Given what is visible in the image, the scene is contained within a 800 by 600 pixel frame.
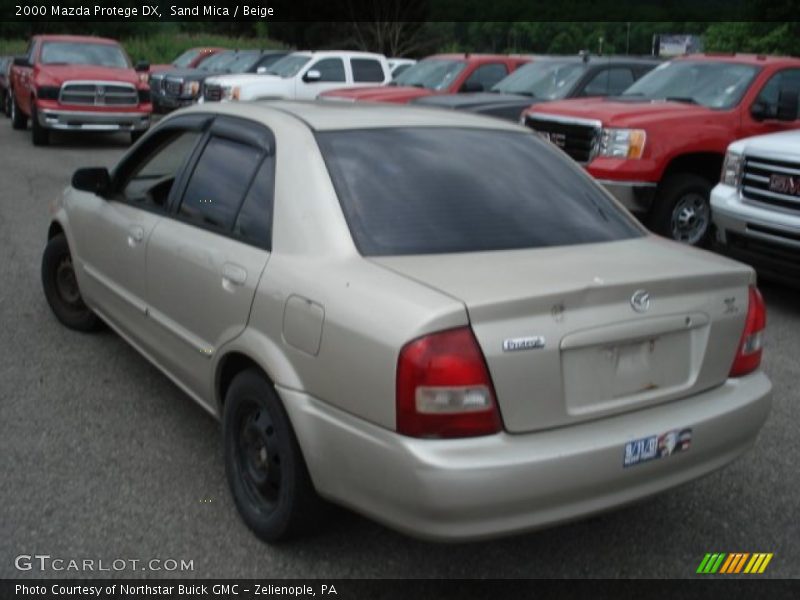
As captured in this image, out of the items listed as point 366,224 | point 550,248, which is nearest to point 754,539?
point 550,248

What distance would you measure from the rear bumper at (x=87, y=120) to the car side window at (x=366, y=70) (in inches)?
170

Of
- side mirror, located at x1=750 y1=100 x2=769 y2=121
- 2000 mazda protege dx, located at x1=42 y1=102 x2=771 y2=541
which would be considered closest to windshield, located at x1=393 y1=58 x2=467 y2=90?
side mirror, located at x1=750 y1=100 x2=769 y2=121

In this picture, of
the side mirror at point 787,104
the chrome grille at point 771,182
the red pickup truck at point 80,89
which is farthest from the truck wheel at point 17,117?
the chrome grille at point 771,182

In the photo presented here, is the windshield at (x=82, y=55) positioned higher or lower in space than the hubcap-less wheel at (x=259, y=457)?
higher

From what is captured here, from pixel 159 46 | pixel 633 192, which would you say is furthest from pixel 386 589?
pixel 159 46

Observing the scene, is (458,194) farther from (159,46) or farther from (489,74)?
(159,46)

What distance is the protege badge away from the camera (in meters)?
2.79

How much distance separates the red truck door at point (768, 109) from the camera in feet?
28.7

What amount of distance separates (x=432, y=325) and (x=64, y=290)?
393 cm

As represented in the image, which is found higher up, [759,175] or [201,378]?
[759,175]

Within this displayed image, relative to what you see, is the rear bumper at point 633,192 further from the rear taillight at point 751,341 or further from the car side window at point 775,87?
the rear taillight at point 751,341

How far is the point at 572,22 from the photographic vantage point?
48.7 m

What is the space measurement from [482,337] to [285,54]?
63.6 feet

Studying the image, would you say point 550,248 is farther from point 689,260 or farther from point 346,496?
point 346,496
